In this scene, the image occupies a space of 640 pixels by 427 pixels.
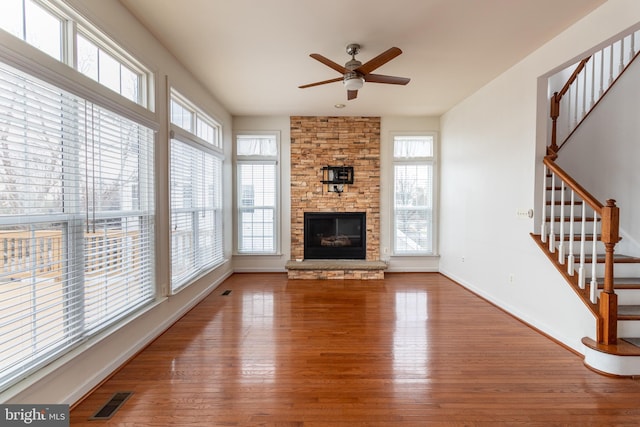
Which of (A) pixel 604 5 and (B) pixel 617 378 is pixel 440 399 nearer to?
(B) pixel 617 378

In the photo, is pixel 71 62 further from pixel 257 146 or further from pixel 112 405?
pixel 257 146

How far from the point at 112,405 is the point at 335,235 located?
169 inches

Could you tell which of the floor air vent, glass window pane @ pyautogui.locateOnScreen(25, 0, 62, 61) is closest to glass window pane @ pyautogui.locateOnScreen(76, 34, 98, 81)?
glass window pane @ pyautogui.locateOnScreen(25, 0, 62, 61)

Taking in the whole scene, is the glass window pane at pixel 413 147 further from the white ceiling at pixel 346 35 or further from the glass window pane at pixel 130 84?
the glass window pane at pixel 130 84

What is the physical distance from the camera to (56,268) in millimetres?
1937

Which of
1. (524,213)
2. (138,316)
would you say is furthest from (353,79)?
(138,316)

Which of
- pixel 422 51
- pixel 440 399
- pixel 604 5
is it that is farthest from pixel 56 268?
pixel 604 5

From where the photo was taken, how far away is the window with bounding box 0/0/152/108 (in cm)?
180

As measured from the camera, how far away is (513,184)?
12.0 ft

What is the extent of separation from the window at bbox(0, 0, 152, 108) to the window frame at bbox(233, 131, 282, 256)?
293 centimetres

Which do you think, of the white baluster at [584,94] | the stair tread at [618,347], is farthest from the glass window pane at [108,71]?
the white baluster at [584,94]

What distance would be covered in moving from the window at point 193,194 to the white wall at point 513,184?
3.97 meters

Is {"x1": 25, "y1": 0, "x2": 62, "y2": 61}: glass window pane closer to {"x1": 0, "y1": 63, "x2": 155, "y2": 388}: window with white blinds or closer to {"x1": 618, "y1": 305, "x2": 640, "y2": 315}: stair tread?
{"x1": 0, "y1": 63, "x2": 155, "y2": 388}: window with white blinds

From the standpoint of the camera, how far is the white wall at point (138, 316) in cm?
187
